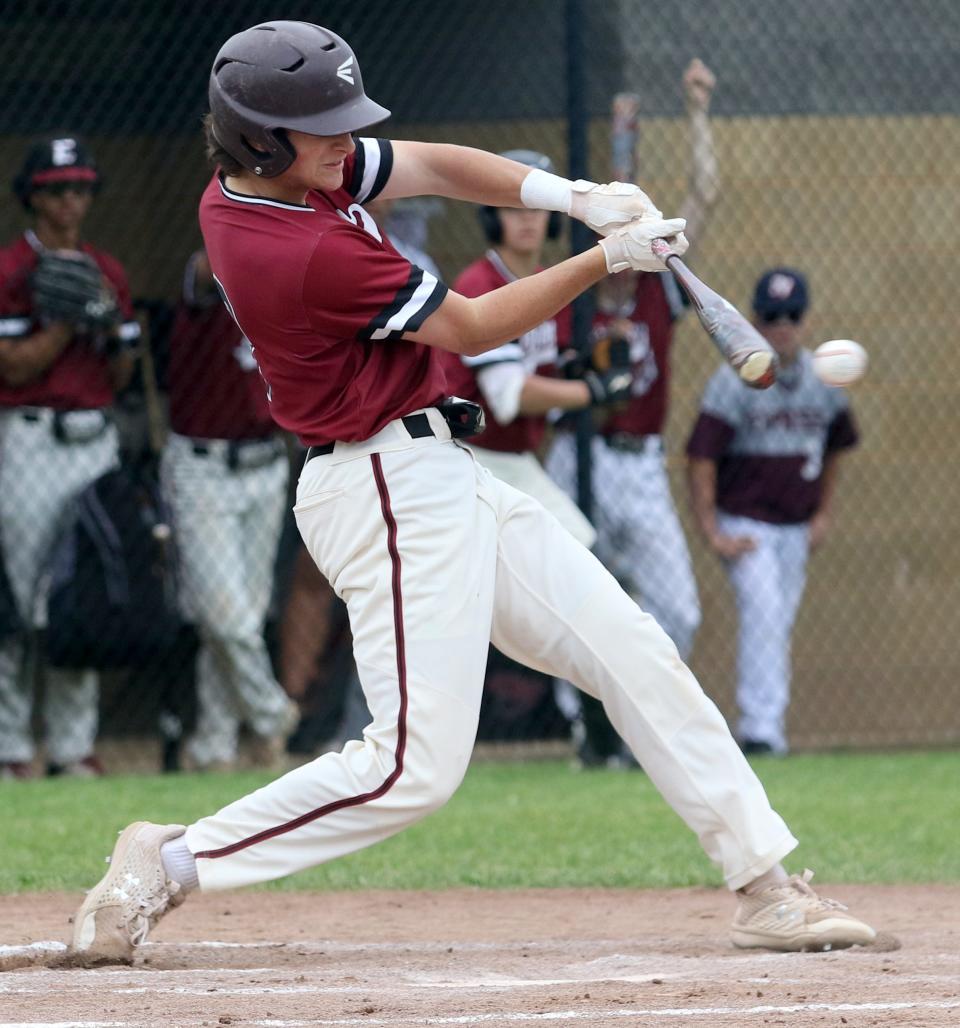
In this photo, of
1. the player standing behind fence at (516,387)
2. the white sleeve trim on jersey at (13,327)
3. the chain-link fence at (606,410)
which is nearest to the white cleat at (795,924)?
the player standing behind fence at (516,387)

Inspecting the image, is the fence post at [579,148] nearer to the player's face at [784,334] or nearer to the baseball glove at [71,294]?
the player's face at [784,334]

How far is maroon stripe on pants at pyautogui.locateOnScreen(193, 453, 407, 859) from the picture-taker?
353cm

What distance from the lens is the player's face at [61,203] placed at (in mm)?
6762

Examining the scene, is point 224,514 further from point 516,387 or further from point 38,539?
point 516,387

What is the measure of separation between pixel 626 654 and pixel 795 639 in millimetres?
4674

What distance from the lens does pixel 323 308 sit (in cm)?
342

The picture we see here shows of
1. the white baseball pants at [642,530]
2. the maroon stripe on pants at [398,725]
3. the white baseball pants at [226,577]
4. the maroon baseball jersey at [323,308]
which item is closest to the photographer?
the maroon baseball jersey at [323,308]

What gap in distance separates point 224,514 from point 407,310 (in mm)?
3836

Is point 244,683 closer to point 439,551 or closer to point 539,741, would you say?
point 539,741

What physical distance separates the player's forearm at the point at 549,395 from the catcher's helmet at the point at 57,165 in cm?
178

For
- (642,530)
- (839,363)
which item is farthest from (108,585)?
(839,363)

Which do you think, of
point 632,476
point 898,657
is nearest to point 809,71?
point 632,476

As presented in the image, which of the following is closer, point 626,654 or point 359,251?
point 359,251

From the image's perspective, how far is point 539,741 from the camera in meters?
7.68
